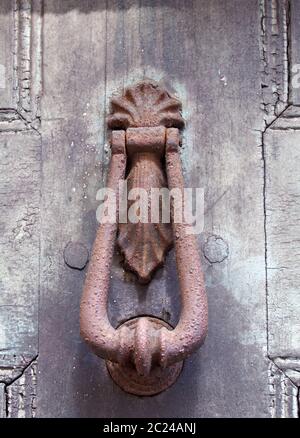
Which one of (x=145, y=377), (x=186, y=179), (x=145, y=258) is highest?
(x=186, y=179)

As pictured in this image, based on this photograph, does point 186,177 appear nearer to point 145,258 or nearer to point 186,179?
point 186,179

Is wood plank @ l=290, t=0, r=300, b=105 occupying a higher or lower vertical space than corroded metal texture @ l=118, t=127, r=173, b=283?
higher

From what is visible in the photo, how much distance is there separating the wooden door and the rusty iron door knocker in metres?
0.04

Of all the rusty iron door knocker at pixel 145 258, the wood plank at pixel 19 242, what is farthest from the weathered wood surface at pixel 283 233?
the wood plank at pixel 19 242

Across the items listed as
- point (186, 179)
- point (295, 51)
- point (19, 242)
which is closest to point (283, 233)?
point (186, 179)

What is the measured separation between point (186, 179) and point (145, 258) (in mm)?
163

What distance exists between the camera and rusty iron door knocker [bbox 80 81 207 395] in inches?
40.3

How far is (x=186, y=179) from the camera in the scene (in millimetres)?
1187

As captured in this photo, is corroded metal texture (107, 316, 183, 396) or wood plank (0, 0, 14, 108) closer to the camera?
corroded metal texture (107, 316, 183, 396)

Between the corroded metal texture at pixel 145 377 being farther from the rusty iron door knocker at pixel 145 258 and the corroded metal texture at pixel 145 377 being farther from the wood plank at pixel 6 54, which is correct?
the wood plank at pixel 6 54

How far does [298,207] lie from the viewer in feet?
3.85

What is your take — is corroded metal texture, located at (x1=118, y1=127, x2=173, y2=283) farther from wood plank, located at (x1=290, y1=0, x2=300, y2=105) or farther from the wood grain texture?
wood plank, located at (x1=290, y1=0, x2=300, y2=105)

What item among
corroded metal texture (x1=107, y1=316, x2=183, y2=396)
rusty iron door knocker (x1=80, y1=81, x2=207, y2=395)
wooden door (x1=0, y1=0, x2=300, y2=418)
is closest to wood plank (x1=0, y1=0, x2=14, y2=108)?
wooden door (x1=0, y1=0, x2=300, y2=418)

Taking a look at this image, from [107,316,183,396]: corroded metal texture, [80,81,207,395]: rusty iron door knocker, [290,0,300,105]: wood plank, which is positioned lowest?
[107,316,183,396]: corroded metal texture
